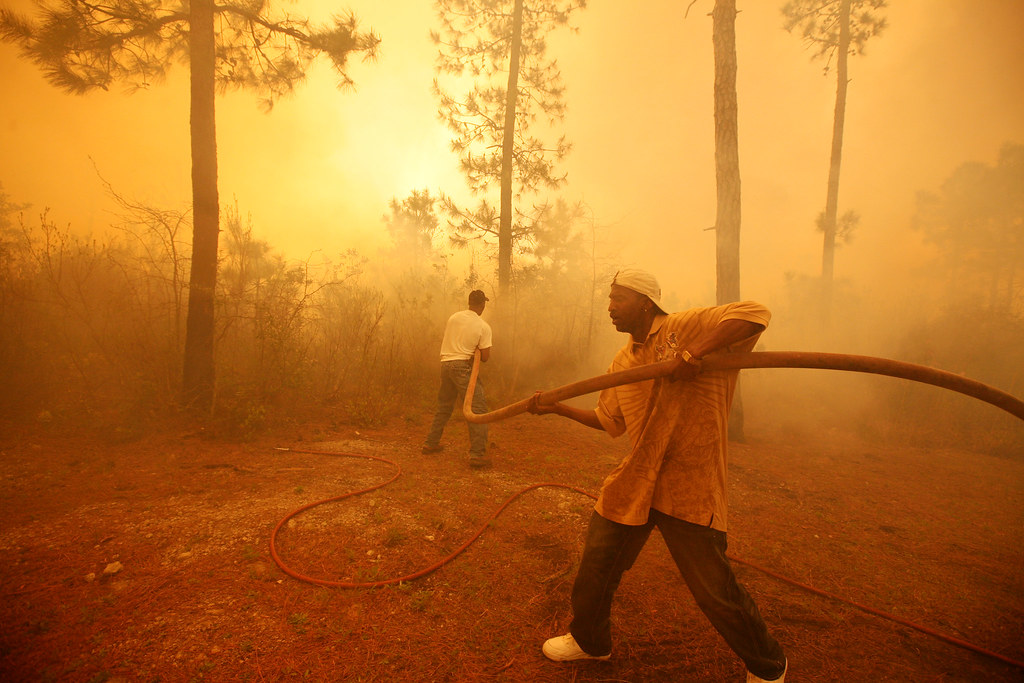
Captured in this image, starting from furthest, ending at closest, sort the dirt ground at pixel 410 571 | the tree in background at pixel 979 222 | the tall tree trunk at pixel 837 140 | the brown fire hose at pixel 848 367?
the tree in background at pixel 979 222, the tall tree trunk at pixel 837 140, the dirt ground at pixel 410 571, the brown fire hose at pixel 848 367

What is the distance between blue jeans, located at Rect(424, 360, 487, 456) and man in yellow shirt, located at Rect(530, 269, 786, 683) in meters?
3.02

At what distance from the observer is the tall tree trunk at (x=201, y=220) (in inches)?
231

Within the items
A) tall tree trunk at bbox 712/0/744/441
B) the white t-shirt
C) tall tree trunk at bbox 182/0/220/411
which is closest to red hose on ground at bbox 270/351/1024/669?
the white t-shirt

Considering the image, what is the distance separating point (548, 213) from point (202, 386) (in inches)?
332

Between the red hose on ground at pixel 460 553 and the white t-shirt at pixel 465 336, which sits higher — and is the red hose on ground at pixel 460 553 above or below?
below

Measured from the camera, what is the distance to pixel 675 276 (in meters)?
26.5

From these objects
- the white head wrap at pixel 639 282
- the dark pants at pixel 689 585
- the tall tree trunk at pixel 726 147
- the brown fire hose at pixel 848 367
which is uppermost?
the tall tree trunk at pixel 726 147

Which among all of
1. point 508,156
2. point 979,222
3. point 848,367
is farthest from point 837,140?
point 848,367

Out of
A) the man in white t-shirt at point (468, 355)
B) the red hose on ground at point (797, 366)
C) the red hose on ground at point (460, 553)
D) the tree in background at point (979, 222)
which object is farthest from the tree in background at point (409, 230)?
the tree in background at point (979, 222)

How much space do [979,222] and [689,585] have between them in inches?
959

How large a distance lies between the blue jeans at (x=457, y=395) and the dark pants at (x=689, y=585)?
3.05 m

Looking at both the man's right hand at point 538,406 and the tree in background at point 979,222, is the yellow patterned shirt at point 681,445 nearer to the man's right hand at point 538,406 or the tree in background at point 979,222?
the man's right hand at point 538,406

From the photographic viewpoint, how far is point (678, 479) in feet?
6.47

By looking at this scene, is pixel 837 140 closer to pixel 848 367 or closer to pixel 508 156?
pixel 508 156
